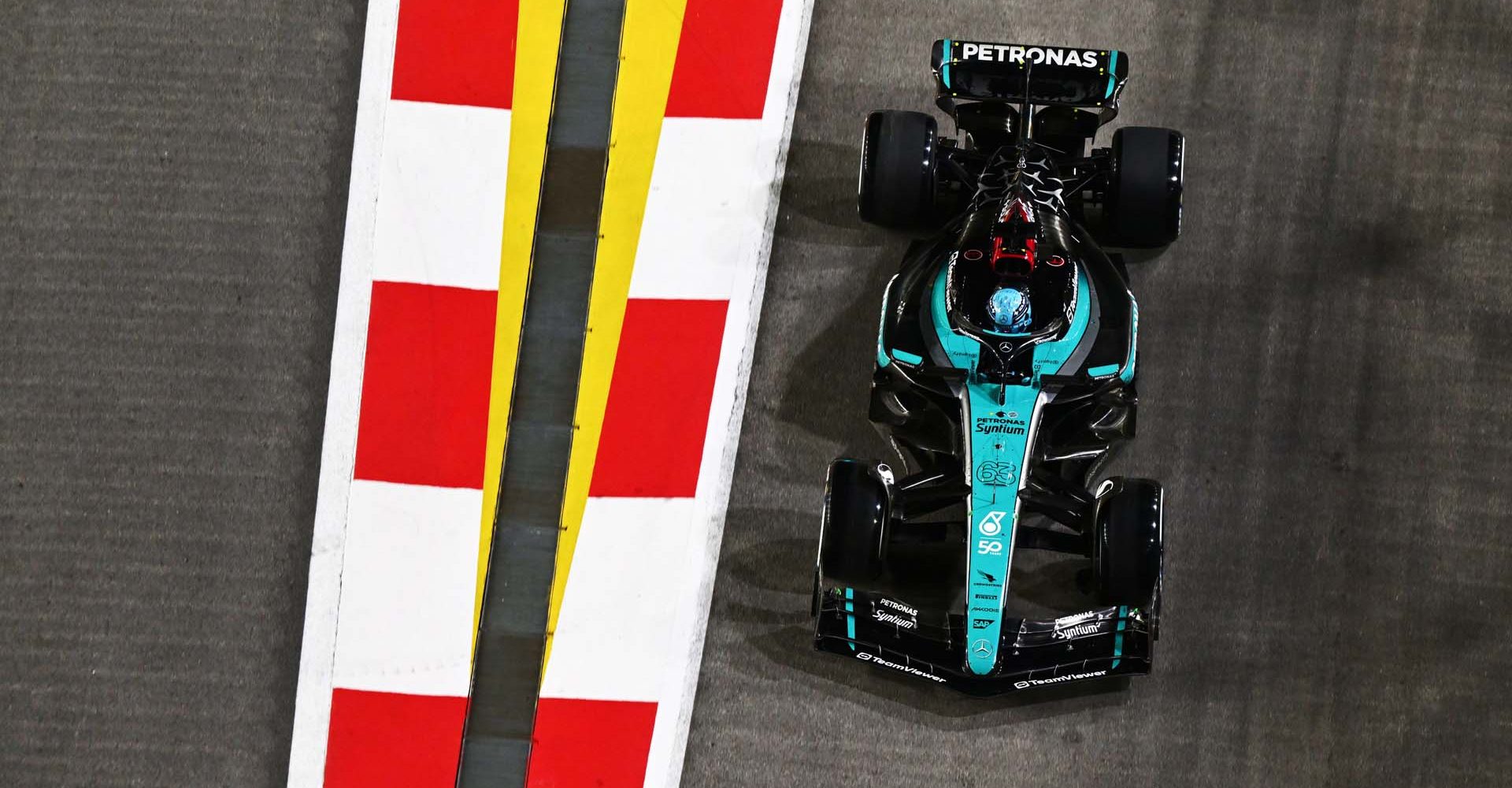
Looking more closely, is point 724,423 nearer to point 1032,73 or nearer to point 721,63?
point 721,63

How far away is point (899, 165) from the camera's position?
3164 mm

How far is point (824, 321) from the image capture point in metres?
3.40

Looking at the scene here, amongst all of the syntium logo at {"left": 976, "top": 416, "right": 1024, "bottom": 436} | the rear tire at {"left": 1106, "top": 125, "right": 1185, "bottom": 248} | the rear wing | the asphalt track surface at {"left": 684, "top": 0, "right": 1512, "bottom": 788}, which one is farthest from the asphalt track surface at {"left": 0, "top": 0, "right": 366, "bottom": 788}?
the rear tire at {"left": 1106, "top": 125, "right": 1185, "bottom": 248}

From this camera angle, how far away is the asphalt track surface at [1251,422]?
3246 millimetres

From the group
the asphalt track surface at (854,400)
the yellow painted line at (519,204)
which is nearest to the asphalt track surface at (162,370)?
the asphalt track surface at (854,400)

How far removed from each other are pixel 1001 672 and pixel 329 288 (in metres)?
1.88

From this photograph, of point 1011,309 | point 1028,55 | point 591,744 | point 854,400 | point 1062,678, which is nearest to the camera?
point 1011,309

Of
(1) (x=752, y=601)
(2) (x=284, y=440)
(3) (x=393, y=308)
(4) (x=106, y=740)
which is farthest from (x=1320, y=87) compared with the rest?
(4) (x=106, y=740)

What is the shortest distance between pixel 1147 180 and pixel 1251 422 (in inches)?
26.2

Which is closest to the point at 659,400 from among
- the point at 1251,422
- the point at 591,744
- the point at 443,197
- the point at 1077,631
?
the point at 443,197

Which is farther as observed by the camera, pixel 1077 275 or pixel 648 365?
pixel 648 365

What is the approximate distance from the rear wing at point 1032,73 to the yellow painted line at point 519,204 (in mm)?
985

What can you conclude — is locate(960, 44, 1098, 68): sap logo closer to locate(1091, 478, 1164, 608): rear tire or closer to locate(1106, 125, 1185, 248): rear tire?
locate(1106, 125, 1185, 248): rear tire

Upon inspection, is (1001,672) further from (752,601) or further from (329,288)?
(329,288)
